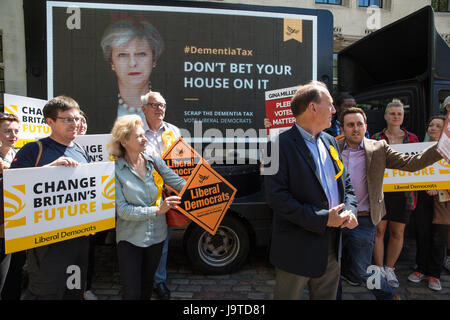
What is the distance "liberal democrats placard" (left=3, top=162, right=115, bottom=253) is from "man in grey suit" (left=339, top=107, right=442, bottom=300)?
2.08 metres

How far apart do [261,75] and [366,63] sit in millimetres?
2689

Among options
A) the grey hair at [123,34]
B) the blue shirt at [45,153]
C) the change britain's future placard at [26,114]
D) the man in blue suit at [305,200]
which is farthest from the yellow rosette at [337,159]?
the change britain's future placard at [26,114]

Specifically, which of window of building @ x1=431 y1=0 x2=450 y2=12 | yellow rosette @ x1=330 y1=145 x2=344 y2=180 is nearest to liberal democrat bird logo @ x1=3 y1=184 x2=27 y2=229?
yellow rosette @ x1=330 y1=145 x2=344 y2=180

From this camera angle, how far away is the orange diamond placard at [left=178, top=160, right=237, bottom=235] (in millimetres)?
2430

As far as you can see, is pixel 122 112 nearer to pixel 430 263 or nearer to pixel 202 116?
pixel 202 116

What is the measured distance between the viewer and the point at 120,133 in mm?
2277

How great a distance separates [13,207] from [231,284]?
2.54 metres

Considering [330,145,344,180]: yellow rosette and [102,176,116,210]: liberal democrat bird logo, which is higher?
[330,145,344,180]: yellow rosette

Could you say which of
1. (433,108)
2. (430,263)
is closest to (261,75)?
(433,108)

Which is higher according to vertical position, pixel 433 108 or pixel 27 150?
pixel 433 108

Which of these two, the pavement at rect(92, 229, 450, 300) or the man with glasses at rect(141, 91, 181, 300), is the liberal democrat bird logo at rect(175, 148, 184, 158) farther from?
the pavement at rect(92, 229, 450, 300)

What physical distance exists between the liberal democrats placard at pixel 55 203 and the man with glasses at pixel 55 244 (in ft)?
0.32
